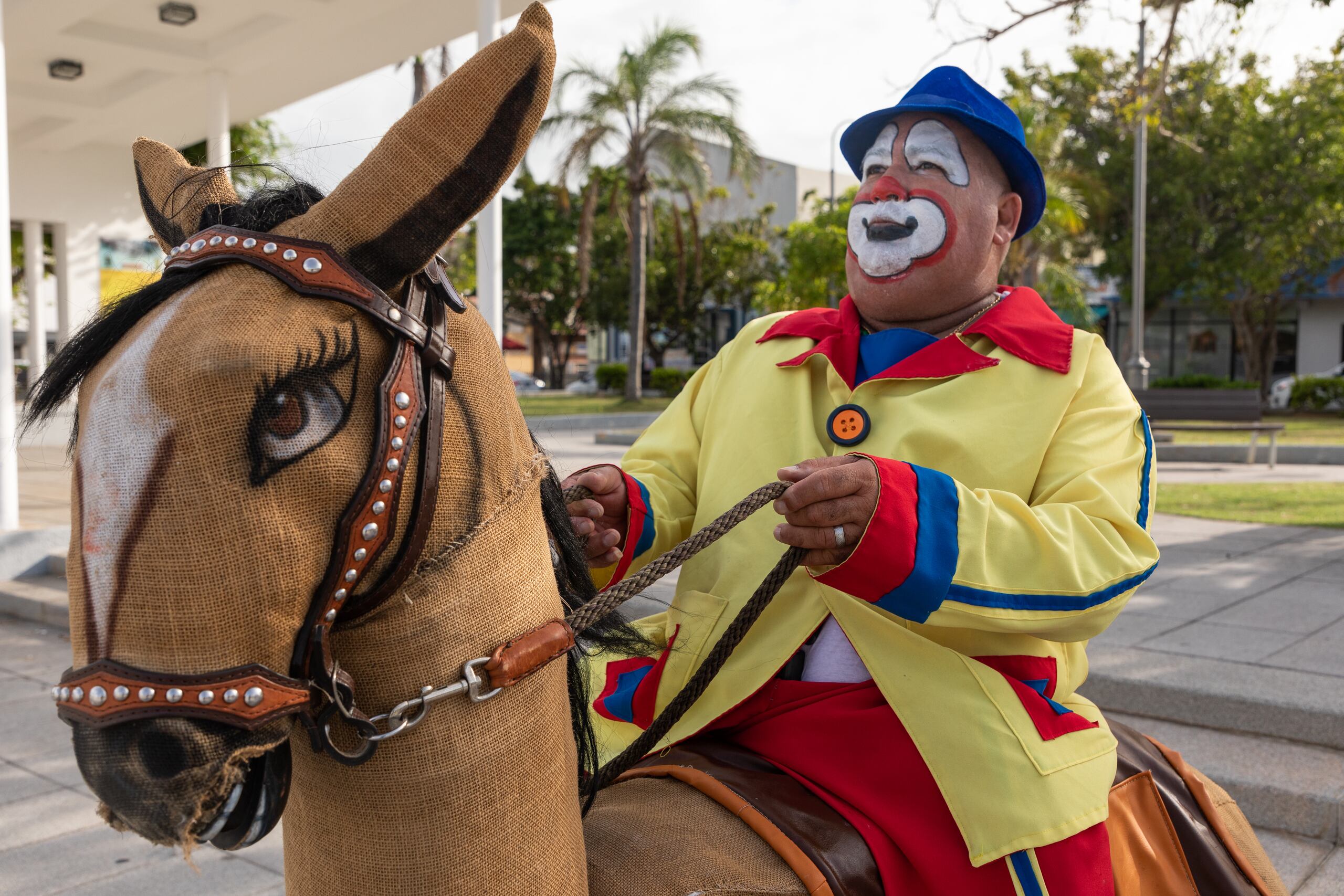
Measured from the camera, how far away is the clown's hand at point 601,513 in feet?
4.99

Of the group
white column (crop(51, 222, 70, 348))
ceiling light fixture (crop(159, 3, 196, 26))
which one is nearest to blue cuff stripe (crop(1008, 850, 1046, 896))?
ceiling light fixture (crop(159, 3, 196, 26))

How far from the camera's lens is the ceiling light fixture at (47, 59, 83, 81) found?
421 inches

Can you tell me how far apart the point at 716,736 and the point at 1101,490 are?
0.65 m

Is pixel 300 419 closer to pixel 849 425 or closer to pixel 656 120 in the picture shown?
pixel 849 425

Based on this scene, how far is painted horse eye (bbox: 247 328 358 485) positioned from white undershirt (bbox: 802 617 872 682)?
0.90 meters

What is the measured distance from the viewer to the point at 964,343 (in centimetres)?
160

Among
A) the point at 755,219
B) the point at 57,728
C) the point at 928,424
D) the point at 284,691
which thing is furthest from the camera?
the point at 755,219

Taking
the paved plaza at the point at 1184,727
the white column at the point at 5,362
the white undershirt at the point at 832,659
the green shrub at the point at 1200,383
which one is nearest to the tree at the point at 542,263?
the green shrub at the point at 1200,383

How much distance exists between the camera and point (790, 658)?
155 cm

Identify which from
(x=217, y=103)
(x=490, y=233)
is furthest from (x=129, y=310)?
(x=217, y=103)

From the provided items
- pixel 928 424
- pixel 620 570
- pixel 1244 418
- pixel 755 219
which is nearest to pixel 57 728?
pixel 620 570

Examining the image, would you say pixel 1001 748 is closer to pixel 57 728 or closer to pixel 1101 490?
pixel 1101 490

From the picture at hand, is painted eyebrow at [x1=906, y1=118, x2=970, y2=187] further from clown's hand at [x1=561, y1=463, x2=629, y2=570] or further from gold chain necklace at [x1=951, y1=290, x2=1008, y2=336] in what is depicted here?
clown's hand at [x1=561, y1=463, x2=629, y2=570]

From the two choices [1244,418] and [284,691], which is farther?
[1244,418]
